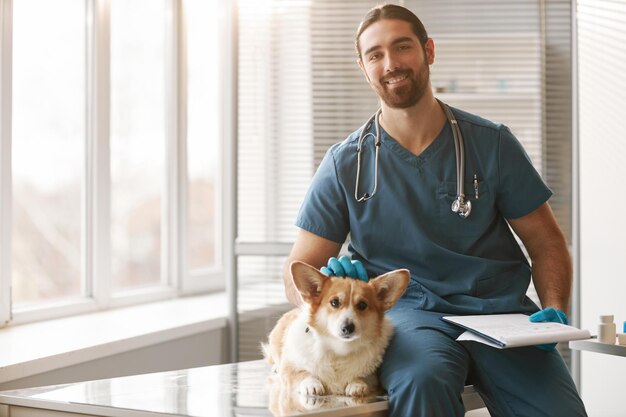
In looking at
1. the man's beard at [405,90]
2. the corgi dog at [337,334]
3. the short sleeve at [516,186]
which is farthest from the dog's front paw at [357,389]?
the man's beard at [405,90]

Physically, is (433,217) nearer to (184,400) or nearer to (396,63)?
(396,63)

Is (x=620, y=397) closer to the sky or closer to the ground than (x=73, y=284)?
closer to the ground

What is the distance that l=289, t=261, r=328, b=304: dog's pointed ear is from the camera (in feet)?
6.09

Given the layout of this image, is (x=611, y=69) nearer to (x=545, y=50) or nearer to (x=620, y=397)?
(x=545, y=50)

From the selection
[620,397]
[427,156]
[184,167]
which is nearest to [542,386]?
[427,156]

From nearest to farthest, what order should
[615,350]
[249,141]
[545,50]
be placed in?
[615,350], [545,50], [249,141]

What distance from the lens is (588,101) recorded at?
3162 millimetres

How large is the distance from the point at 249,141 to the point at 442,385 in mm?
2029

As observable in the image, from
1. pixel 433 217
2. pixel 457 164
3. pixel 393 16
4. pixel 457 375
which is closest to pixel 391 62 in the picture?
pixel 393 16

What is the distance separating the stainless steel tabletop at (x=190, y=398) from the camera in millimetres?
1823

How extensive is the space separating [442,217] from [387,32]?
53 centimetres

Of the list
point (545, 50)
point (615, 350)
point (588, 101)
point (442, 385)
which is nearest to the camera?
point (442, 385)

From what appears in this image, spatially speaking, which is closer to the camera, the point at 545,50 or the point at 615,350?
the point at 615,350

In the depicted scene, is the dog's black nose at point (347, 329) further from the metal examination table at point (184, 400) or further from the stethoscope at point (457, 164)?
the stethoscope at point (457, 164)
